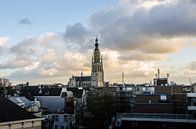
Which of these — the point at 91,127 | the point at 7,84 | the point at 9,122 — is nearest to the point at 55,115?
the point at 91,127

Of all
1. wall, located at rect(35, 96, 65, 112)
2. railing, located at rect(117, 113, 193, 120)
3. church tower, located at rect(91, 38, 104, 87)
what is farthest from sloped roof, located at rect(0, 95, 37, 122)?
church tower, located at rect(91, 38, 104, 87)

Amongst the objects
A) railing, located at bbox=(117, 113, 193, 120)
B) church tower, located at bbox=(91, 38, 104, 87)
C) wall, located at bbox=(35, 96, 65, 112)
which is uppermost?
church tower, located at bbox=(91, 38, 104, 87)

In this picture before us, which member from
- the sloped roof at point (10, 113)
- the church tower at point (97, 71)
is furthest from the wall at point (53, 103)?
the sloped roof at point (10, 113)

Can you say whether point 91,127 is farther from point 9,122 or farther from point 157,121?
point 9,122

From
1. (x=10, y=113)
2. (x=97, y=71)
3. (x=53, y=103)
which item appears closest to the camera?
(x=10, y=113)

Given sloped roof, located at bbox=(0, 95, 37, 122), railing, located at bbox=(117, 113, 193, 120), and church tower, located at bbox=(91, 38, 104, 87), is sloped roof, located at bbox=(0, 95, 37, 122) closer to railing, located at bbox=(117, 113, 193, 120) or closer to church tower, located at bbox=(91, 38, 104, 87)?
railing, located at bbox=(117, 113, 193, 120)

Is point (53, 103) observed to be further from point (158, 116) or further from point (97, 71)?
point (97, 71)

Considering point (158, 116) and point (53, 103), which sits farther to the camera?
point (53, 103)

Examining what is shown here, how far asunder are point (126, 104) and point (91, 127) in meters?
24.6

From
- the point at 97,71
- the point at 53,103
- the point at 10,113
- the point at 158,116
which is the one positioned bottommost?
the point at 158,116

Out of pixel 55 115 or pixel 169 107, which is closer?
pixel 169 107

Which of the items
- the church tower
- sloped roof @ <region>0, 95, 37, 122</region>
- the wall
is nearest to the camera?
sloped roof @ <region>0, 95, 37, 122</region>

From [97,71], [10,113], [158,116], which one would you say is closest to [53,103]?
[158,116]

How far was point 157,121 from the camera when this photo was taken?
242 ft
